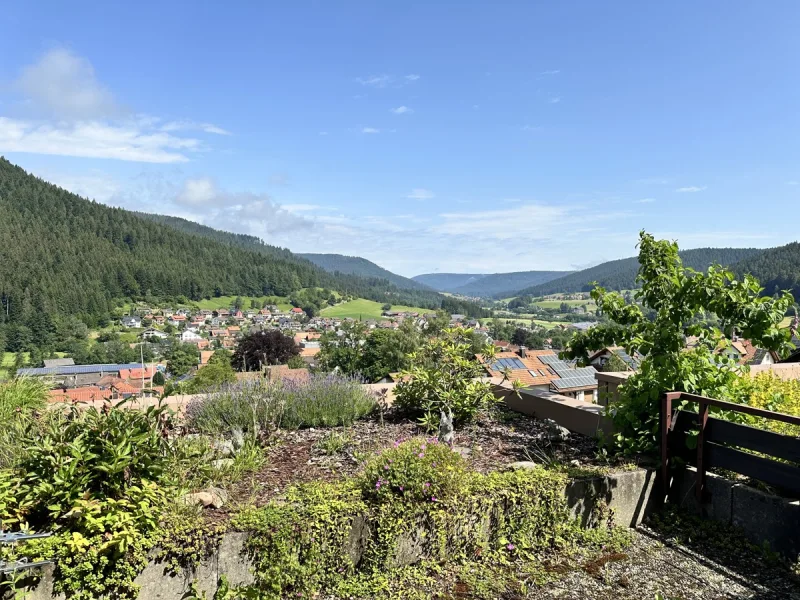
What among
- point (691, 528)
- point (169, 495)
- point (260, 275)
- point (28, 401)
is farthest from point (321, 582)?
point (260, 275)

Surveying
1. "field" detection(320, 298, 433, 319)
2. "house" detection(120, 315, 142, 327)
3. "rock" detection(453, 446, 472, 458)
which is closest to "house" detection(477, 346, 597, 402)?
"rock" detection(453, 446, 472, 458)

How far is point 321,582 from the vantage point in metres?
2.87

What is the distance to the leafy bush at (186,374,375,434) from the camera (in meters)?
5.11

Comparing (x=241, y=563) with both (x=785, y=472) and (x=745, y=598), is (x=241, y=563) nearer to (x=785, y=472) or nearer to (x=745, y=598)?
(x=745, y=598)

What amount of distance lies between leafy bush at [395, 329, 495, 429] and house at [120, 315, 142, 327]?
92.8 m

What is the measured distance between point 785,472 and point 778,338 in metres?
1.22

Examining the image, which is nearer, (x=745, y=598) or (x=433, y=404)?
(x=745, y=598)

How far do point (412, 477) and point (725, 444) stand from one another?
2.44 meters

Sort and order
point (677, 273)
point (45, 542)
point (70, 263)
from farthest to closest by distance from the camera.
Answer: point (70, 263) → point (677, 273) → point (45, 542)

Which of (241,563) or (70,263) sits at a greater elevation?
(70,263)

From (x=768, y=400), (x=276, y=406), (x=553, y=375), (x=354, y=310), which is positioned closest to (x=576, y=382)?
(x=553, y=375)

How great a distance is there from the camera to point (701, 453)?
3691mm

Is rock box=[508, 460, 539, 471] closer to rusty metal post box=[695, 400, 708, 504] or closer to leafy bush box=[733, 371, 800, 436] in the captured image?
rusty metal post box=[695, 400, 708, 504]

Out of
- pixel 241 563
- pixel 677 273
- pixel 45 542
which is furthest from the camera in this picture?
pixel 677 273
